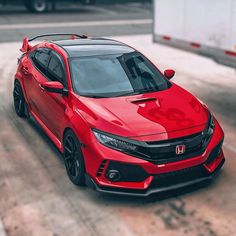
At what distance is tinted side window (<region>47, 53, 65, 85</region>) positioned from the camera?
6395mm

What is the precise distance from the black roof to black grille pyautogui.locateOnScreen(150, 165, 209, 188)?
237cm

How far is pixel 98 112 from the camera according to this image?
552cm

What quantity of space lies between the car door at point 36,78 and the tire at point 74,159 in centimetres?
121

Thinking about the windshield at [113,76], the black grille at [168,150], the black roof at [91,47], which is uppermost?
the black roof at [91,47]

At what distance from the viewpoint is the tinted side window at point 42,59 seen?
706 cm

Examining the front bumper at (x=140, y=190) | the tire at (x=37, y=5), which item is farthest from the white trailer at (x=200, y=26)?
the tire at (x=37, y=5)

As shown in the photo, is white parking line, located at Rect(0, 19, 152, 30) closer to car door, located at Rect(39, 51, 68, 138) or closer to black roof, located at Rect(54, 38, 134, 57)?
black roof, located at Rect(54, 38, 134, 57)

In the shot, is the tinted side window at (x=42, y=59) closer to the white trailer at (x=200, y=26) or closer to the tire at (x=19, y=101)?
the tire at (x=19, y=101)

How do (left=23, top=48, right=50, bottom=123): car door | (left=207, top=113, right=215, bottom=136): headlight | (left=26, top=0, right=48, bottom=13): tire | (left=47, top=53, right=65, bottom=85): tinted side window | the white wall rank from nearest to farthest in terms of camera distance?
(left=207, top=113, right=215, bottom=136): headlight < (left=47, top=53, right=65, bottom=85): tinted side window < (left=23, top=48, right=50, bottom=123): car door < the white wall < (left=26, top=0, right=48, bottom=13): tire

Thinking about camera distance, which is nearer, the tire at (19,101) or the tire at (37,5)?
the tire at (19,101)

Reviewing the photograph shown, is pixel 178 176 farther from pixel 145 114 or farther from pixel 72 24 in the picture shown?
pixel 72 24

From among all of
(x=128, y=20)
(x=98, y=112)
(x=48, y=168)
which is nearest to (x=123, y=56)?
(x=98, y=112)

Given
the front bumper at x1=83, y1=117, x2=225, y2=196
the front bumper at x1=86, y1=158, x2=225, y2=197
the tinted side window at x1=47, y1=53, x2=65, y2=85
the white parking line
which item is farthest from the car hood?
the white parking line

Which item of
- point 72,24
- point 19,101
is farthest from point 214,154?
point 72,24
